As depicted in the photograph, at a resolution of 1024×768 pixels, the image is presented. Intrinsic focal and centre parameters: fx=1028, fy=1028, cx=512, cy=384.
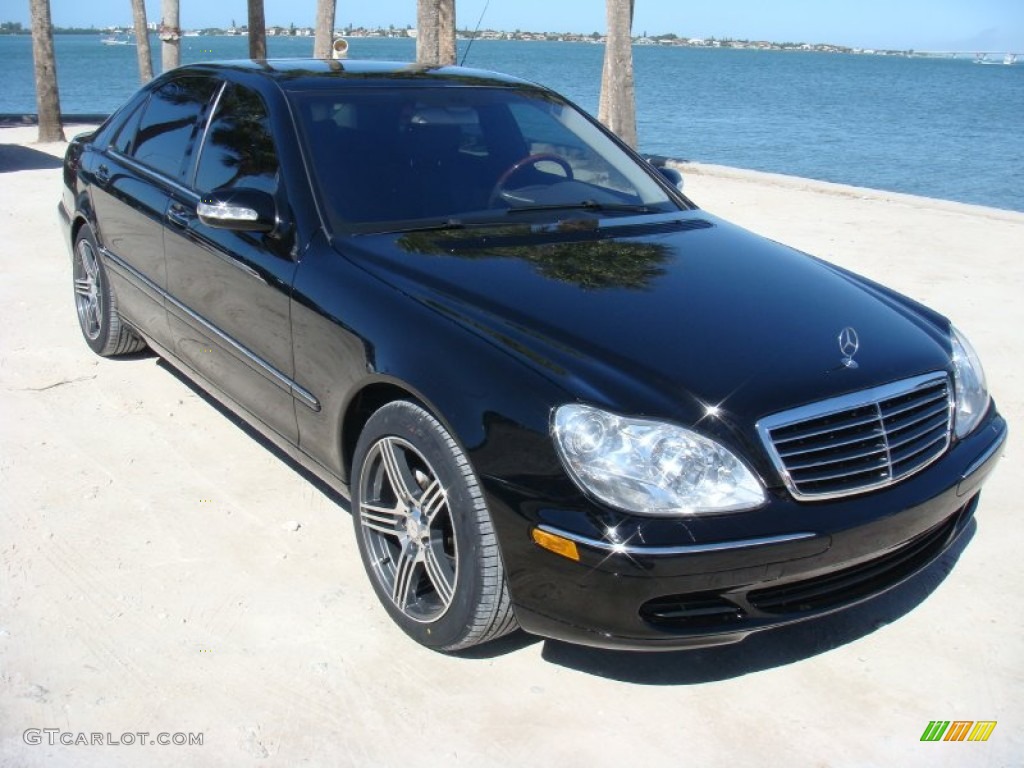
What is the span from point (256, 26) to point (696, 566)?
1700 cm

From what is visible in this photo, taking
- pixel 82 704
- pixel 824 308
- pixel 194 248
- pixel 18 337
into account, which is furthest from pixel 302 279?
pixel 18 337

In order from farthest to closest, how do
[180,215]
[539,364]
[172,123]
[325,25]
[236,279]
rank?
[325,25] < [172,123] < [180,215] < [236,279] < [539,364]

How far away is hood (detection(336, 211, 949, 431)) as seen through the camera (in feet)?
9.19

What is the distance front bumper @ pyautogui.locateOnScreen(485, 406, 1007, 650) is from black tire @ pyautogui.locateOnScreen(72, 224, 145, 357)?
3.43 metres

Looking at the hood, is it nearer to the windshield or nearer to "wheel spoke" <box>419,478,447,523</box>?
the windshield

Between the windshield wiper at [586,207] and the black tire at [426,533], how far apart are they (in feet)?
3.85

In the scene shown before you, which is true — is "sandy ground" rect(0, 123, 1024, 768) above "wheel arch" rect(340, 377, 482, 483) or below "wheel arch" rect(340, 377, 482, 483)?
below

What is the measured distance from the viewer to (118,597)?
11.3ft

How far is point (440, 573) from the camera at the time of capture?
3.05 meters

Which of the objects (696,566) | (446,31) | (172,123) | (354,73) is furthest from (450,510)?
(446,31)

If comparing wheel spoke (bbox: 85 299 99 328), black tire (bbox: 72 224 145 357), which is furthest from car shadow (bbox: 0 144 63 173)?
wheel spoke (bbox: 85 299 99 328)

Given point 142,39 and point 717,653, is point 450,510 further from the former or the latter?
point 142,39

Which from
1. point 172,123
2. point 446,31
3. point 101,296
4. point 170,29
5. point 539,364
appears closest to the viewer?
point 539,364

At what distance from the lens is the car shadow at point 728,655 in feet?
10.1
